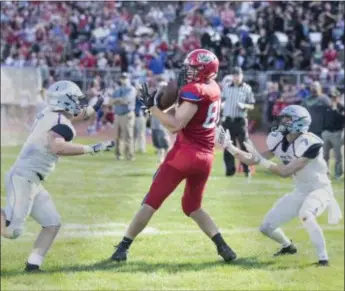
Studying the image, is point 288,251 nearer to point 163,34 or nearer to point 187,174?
point 187,174

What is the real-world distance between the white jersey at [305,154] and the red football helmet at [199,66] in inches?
34.5

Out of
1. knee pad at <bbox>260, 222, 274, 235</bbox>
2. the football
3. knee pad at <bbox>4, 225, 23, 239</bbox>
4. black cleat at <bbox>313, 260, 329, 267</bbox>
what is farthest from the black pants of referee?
the football

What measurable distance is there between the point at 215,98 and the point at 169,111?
0.24m

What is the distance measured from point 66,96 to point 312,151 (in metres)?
2.31

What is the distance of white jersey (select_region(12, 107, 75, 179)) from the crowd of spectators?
296 inches

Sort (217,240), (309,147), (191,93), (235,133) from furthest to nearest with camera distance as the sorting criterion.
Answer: (235,133)
(217,240)
(309,147)
(191,93)

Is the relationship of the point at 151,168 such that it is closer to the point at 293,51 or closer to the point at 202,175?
the point at 293,51

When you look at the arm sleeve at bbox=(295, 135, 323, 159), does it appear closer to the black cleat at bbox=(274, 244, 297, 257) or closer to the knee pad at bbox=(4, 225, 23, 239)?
the black cleat at bbox=(274, 244, 297, 257)

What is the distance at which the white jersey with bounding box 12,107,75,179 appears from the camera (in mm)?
4445

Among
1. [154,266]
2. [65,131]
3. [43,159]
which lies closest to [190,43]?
[154,266]

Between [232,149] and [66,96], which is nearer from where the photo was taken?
[66,96]

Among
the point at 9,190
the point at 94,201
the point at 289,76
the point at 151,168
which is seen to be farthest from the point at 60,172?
the point at 9,190

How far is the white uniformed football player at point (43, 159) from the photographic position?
4039 mm

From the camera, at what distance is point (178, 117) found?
451 cm
